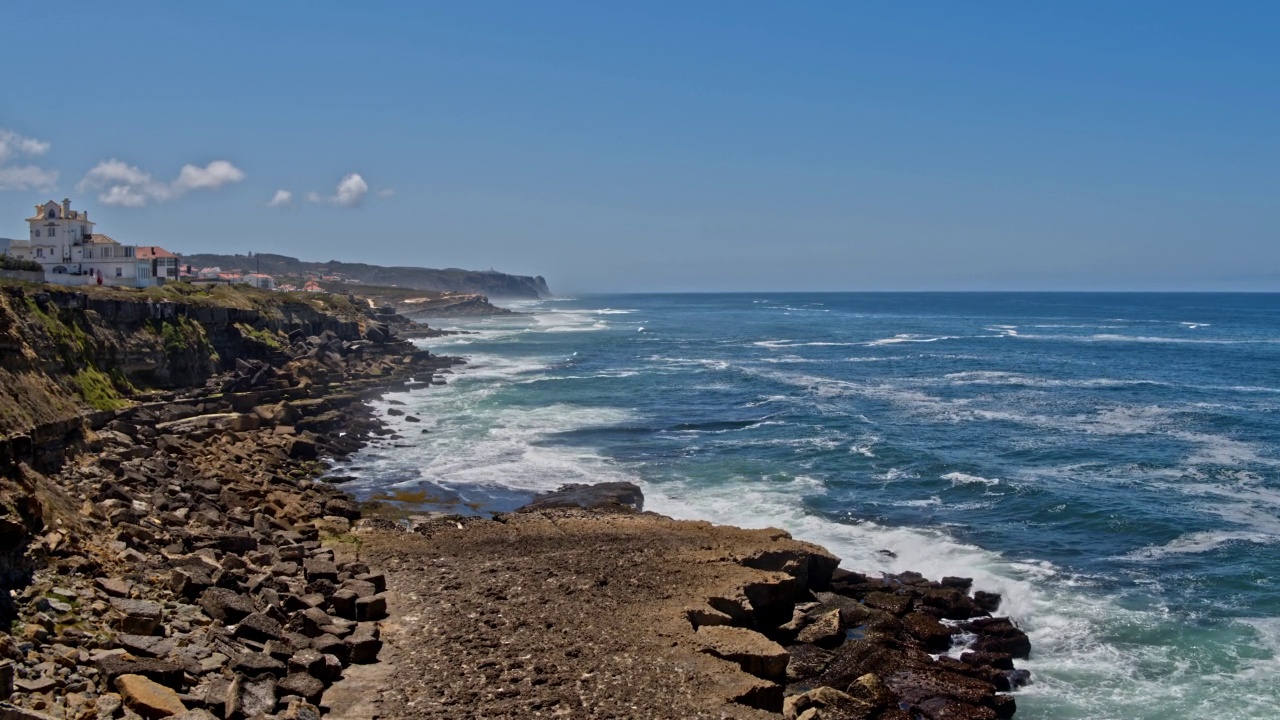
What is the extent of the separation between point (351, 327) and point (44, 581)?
66576 millimetres

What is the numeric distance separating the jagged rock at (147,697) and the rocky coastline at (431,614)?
0.16 ft

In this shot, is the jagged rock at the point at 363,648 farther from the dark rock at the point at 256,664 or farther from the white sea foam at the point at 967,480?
the white sea foam at the point at 967,480

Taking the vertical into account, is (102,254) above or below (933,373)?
above

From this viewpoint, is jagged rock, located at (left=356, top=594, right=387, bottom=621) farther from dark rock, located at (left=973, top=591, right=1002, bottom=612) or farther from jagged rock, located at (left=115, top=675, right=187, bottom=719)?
dark rock, located at (left=973, top=591, right=1002, bottom=612)

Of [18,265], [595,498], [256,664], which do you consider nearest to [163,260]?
[18,265]

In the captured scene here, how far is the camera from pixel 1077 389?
64.7 meters

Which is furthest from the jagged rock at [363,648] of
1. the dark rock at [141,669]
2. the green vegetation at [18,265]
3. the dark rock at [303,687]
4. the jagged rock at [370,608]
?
the green vegetation at [18,265]

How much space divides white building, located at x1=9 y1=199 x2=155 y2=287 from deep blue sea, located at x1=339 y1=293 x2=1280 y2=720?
20.8 metres

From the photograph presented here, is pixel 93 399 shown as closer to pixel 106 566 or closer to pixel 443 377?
pixel 106 566

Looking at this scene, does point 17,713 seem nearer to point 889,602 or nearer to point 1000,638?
point 889,602

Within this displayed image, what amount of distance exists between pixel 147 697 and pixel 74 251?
6290 centimetres

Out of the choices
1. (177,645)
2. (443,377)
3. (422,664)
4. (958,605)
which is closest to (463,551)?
(422,664)

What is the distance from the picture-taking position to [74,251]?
223 feet

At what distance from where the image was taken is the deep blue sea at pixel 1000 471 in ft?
80.1
